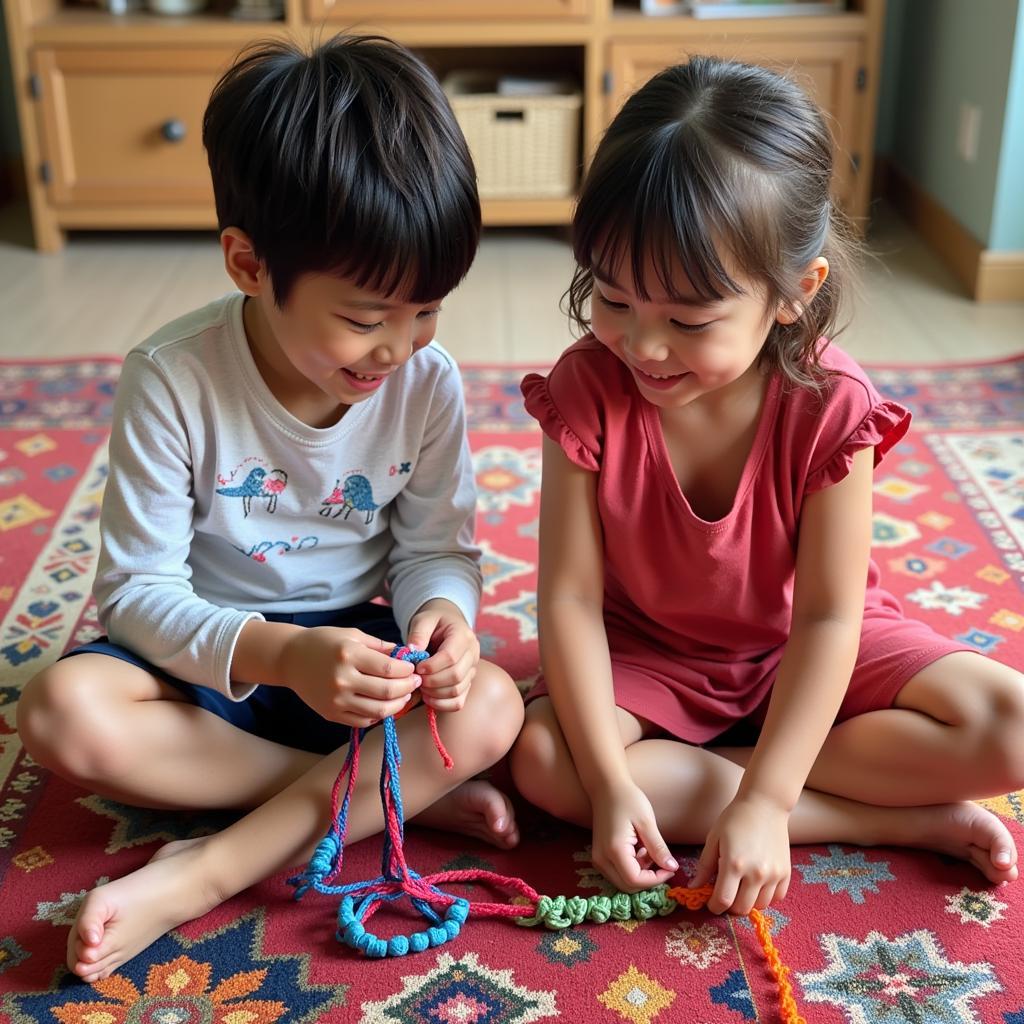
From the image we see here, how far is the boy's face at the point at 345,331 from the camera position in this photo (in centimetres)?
90

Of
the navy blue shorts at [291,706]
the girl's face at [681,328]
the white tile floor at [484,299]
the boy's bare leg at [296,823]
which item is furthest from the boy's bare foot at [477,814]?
the white tile floor at [484,299]

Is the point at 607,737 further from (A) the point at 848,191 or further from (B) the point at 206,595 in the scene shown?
(A) the point at 848,191

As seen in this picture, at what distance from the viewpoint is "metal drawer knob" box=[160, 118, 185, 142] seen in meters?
2.47

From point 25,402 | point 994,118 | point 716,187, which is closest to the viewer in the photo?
point 716,187

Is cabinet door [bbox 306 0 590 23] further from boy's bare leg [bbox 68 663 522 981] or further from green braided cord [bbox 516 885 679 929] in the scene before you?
green braided cord [bbox 516 885 679 929]

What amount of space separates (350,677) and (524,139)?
182cm

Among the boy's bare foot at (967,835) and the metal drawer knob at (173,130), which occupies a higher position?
the metal drawer knob at (173,130)

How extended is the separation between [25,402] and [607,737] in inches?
47.6

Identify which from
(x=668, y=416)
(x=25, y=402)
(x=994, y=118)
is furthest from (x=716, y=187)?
(x=994, y=118)

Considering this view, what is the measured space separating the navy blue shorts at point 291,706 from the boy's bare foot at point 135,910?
0.41ft

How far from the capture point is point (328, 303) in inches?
35.4

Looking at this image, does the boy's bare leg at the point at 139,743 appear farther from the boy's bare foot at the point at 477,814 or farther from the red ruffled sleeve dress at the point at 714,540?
the red ruffled sleeve dress at the point at 714,540

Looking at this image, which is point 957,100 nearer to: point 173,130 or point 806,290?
point 173,130

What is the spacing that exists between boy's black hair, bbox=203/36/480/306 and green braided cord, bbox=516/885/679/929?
17.6 inches
